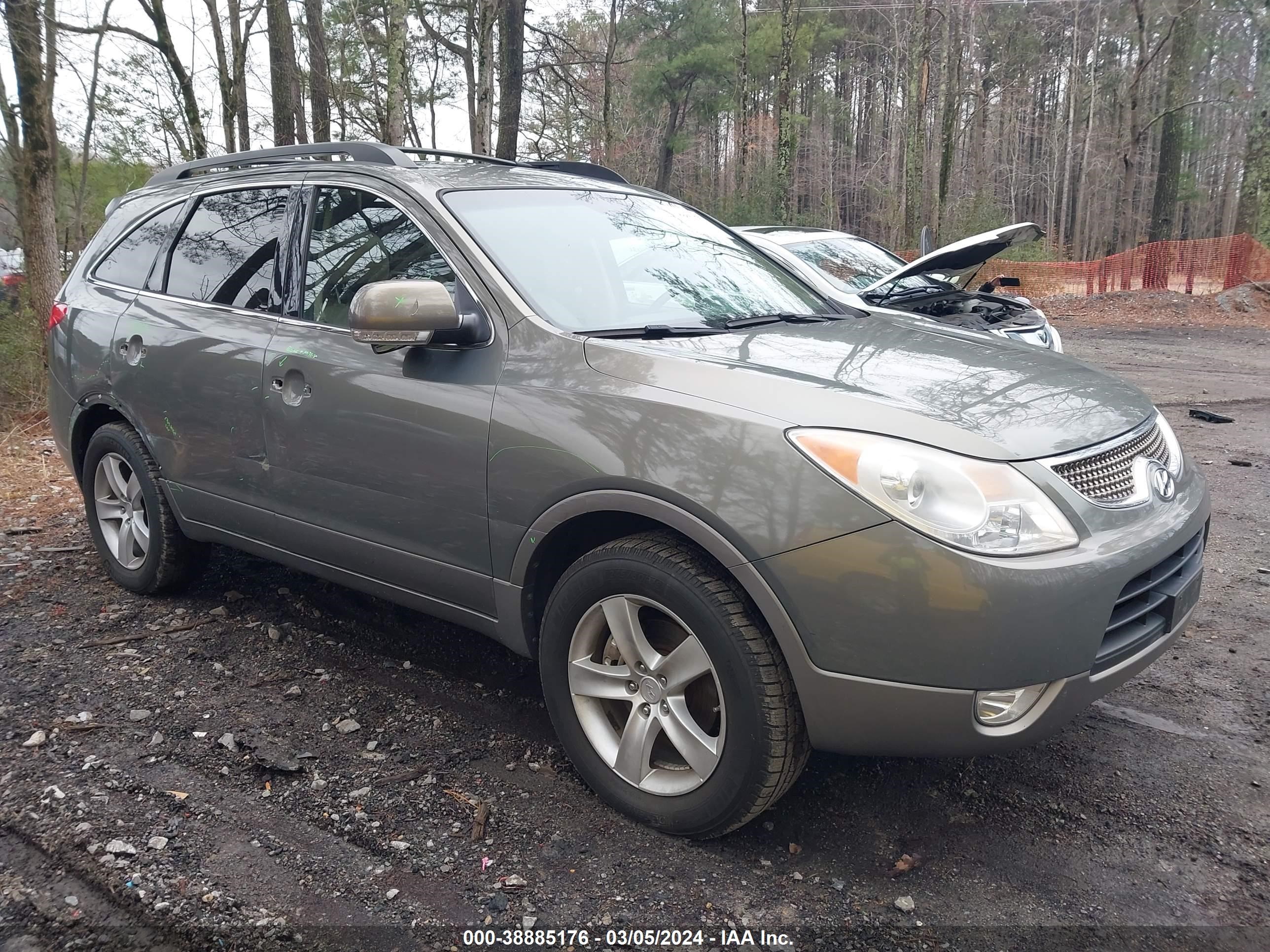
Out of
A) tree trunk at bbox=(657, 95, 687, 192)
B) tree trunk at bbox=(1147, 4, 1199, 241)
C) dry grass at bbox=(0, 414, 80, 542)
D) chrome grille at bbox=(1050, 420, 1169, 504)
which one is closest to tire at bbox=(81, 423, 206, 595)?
dry grass at bbox=(0, 414, 80, 542)

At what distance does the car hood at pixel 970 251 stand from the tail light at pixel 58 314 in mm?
4429

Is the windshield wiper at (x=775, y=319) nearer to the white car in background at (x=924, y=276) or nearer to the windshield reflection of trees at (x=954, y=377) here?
the windshield reflection of trees at (x=954, y=377)

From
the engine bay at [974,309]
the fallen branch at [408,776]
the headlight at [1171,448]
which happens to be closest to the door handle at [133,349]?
the fallen branch at [408,776]

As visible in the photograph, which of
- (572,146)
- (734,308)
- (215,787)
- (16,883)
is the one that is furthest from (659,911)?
(572,146)

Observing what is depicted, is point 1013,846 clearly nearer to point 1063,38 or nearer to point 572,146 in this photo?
point 572,146

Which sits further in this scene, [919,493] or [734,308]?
[734,308]

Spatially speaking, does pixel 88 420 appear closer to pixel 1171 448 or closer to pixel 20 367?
pixel 1171 448

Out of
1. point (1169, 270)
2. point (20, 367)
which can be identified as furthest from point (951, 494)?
→ point (1169, 270)

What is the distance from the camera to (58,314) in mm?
4590

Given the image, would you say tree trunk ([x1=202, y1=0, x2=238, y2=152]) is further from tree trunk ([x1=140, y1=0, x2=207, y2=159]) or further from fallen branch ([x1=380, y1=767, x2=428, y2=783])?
fallen branch ([x1=380, y1=767, x2=428, y2=783])

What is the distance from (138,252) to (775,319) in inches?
116

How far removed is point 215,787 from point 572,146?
31.5 meters

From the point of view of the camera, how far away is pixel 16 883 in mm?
2504

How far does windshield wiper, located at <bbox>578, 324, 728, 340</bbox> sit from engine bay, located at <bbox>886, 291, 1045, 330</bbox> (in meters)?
3.40
